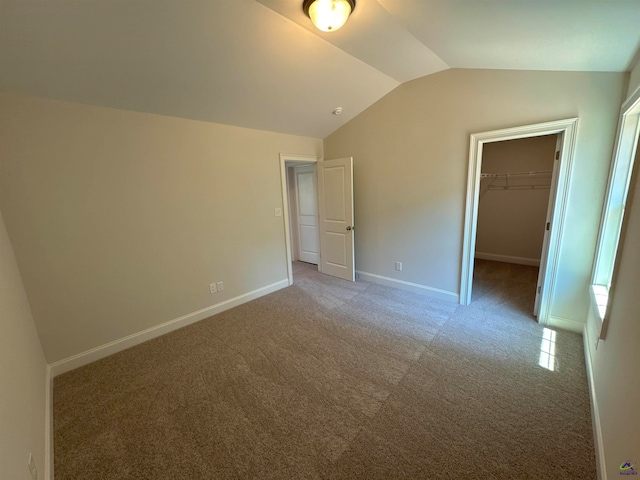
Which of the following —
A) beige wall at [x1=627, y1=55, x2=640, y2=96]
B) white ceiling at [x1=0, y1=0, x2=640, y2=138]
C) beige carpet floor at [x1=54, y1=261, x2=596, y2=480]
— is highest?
white ceiling at [x1=0, y1=0, x2=640, y2=138]

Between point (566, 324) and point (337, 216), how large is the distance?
2.95 metres

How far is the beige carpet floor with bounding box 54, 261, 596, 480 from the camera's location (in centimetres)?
138

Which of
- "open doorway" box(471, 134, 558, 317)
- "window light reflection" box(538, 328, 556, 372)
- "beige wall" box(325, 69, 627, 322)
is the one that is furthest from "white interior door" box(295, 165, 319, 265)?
"window light reflection" box(538, 328, 556, 372)

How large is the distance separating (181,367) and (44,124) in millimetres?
2261

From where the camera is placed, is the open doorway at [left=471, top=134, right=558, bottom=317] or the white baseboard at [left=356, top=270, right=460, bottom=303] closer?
the white baseboard at [left=356, top=270, right=460, bottom=303]

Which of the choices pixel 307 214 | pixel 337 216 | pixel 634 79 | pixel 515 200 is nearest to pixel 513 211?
pixel 515 200

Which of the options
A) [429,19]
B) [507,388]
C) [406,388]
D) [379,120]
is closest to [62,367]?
[406,388]

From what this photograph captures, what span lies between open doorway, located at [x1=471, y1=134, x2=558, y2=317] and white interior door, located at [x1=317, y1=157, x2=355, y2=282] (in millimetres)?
1959

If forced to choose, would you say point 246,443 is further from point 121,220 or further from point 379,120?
point 379,120

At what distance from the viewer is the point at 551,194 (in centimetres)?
247

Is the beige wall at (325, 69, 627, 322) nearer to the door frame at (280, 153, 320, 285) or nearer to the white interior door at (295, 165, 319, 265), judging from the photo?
the door frame at (280, 153, 320, 285)

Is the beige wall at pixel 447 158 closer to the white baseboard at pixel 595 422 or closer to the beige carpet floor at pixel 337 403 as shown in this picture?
the white baseboard at pixel 595 422

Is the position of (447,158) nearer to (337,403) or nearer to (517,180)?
(517,180)

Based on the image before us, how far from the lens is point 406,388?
186 cm
